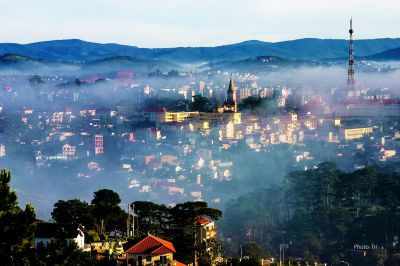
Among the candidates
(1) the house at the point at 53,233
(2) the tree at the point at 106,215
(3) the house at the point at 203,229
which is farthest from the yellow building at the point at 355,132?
(1) the house at the point at 53,233

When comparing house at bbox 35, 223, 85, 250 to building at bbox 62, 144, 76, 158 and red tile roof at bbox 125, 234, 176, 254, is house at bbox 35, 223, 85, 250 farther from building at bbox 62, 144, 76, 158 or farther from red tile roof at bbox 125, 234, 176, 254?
building at bbox 62, 144, 76, 158

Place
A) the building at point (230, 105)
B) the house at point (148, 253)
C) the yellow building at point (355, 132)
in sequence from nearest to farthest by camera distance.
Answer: the house at point (148, 253), the yellow building at point (355, 132), the building at point (230, 105)

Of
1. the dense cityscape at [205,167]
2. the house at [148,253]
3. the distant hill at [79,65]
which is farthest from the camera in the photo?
the distant hill at [79,65]

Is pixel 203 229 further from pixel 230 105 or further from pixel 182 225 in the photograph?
pixel 230 105

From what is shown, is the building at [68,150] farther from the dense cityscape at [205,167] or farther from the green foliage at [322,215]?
the green foliage at [322,215]

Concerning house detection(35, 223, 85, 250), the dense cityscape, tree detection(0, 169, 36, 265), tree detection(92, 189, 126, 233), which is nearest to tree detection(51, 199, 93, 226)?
the dense cityscape

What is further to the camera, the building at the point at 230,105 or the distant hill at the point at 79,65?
the distant hill at the point at 79,65

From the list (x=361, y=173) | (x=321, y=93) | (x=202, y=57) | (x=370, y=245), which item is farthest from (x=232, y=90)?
(x=202, y=57)
